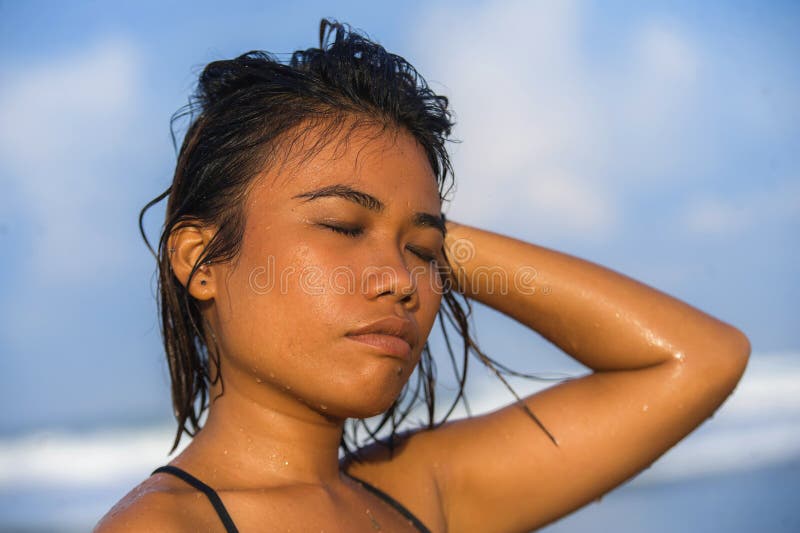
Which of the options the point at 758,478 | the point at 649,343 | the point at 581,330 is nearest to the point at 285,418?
the point at 581,330

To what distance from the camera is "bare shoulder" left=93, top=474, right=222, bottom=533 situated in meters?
1.82

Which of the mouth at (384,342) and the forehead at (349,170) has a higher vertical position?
the forehead at (349,170)

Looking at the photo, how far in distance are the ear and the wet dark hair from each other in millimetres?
22

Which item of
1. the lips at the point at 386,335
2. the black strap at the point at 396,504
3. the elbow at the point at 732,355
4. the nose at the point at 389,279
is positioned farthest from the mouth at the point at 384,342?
the elbow at the point at 732,355

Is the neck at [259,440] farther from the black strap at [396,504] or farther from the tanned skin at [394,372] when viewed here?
the black strap at [396,504]

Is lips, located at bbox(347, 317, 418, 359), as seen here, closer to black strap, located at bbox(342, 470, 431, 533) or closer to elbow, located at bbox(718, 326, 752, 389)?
black strap, located at bbox(342, 470, 431, 533)

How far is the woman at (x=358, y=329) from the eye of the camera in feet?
6.97

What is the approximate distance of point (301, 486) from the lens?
90.7 inches

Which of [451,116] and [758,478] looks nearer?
[451,116]

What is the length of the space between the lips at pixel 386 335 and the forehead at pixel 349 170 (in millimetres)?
321

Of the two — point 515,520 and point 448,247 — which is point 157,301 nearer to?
point 448,247

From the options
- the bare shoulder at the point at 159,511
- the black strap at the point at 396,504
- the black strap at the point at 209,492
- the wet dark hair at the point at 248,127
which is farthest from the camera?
the black strap at the point at 396,504

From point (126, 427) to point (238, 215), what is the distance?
10.9 meters

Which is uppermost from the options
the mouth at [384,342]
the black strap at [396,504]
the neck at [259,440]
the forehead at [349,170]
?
the forehead at [349,170]
